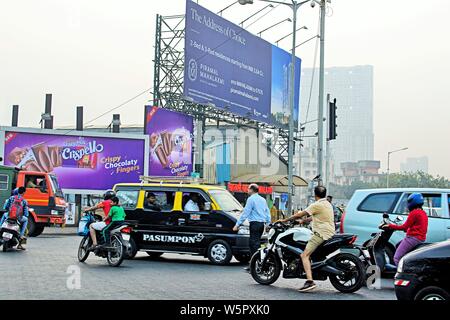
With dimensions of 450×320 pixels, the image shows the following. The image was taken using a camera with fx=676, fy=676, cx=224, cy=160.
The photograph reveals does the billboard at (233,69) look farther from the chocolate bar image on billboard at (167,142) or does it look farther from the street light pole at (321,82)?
the street light pole at (321,82)

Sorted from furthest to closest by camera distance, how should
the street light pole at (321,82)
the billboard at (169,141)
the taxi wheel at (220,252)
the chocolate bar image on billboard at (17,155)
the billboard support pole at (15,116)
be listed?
the billboard support pole at (15,116), the billboard at (169,141), the chocolate bar image on billboard at (17,155), the street light pole at (321,82), the taxi wheel at (220,252)

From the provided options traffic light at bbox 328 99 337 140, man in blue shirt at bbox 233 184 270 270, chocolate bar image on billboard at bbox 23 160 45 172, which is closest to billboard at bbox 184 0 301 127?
chocolate bar image on billboard at bbox 23 160 45 172

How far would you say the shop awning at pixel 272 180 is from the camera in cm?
4188

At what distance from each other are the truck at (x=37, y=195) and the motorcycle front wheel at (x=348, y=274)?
50.8 ft

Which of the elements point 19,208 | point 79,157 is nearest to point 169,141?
point 79,157

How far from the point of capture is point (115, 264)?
13961mm

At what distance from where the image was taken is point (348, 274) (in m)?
10.6

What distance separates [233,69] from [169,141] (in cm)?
662

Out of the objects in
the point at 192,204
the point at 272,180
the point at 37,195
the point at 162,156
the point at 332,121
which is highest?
the point at 332,121

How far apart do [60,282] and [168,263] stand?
15.0ft

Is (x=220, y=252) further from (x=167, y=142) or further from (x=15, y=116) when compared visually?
(x=15, y=116)

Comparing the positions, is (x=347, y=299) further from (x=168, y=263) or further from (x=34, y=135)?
(x=34, y=135)

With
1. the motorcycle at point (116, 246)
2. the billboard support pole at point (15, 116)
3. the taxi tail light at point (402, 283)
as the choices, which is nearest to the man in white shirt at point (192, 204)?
the motorcycle at point (116, 246)
